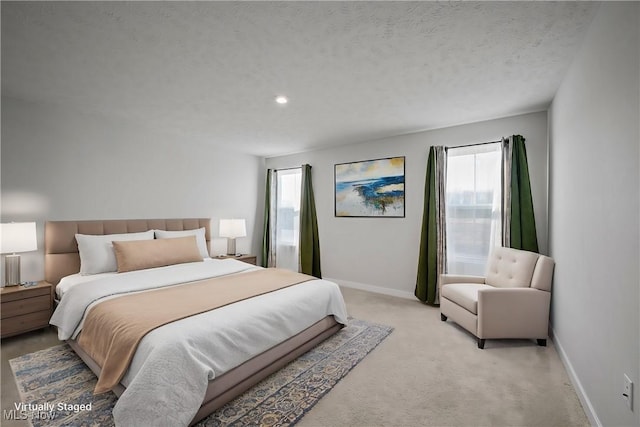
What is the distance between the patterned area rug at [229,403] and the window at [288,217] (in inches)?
120

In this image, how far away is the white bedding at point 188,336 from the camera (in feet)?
5.08

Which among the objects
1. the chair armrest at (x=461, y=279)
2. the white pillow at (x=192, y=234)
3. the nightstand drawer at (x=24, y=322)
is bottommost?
the nightstand drawer at (x=24, y=322)

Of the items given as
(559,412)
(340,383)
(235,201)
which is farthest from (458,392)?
(235,201)

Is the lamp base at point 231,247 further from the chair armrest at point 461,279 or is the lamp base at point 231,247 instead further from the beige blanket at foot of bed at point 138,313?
the chair armrest at point 461,279

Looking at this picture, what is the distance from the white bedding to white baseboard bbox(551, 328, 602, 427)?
6.18ft

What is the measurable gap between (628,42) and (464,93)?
159 centimetres

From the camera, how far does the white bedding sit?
155 cm

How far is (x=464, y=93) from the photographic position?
9.61 ft

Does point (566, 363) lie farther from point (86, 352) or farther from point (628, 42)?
point (86, 352)

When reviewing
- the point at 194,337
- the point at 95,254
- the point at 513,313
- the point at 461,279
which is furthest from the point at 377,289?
the point at 95,254

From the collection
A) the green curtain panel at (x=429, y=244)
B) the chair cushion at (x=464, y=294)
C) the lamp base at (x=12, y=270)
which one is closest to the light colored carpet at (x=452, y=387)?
the chair cushion at (x=464, y=294)

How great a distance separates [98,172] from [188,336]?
9.89 ft

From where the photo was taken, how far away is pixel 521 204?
342cm

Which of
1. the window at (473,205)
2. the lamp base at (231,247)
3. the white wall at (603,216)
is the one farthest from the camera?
the lamp base at (231,247)
